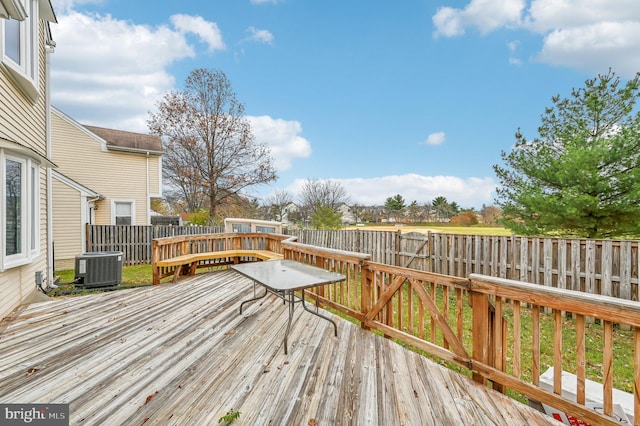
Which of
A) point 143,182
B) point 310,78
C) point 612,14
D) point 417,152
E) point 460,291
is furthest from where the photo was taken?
point 417,152

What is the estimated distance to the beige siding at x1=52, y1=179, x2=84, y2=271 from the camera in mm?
9227

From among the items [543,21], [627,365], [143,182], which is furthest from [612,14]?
[143,182]

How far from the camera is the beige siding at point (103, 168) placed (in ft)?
35.8

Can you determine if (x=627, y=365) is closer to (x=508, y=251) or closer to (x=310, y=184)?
(x=508, y=251)

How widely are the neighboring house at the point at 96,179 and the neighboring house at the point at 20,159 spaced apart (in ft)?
16.8

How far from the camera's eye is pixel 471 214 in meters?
36.2

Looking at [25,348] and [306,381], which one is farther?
[25,348]

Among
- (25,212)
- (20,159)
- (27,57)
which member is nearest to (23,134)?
(20,159)

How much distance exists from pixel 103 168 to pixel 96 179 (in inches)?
20.7

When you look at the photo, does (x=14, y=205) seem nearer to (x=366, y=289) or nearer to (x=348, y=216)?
(x=366, y=289)

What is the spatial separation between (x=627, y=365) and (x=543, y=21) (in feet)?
28.8

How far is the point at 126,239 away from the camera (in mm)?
10602

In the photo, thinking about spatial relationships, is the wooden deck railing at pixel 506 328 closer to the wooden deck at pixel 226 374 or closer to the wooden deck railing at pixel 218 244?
the wooden deck at pixel 226 374

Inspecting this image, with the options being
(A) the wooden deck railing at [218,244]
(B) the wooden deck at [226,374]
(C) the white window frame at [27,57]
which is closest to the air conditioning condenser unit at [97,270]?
(A) the wooden deck railing at [218,244]
